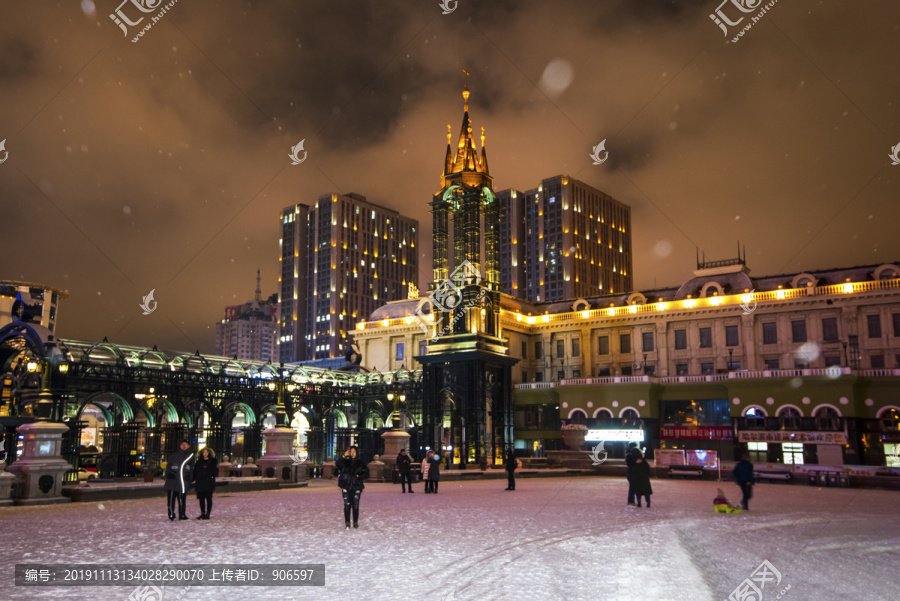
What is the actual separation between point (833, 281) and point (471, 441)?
3638 cm

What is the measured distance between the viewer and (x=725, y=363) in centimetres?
6156

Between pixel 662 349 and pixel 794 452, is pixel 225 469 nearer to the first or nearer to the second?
pixel 794 452

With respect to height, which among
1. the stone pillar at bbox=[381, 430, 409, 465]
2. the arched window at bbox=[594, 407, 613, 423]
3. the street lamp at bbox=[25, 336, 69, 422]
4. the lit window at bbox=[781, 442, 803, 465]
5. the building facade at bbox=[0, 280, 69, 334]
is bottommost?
the lit window at bbox=[781, 442, 803, 465]

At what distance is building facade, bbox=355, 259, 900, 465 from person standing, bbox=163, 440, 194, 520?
32.3 meters

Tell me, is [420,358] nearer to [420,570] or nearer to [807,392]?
[807,392]

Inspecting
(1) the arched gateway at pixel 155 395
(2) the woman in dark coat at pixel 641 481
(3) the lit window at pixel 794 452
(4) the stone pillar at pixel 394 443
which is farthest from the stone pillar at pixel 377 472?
(3) the lit window at pixel 794 452

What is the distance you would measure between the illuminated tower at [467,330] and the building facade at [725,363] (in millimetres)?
3457

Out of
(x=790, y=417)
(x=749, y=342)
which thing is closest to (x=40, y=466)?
(x=790, y=417)

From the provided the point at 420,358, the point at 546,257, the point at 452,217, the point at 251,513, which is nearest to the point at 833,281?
the point at 452,217

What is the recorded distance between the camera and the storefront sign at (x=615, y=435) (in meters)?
54.2

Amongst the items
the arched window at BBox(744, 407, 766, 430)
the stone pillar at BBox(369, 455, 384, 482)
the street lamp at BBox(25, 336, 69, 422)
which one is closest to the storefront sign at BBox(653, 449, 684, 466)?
the stone pillar at BBox(369, 455, 384, 482)

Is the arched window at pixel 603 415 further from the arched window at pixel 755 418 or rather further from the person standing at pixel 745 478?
the person standing at pixel 745 478

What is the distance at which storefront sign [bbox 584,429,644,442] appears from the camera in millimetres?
54250

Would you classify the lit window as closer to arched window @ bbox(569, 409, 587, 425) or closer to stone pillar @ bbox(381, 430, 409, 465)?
arched window @ bbox(569, 409, 587, 425)
